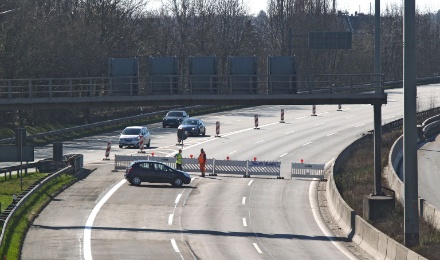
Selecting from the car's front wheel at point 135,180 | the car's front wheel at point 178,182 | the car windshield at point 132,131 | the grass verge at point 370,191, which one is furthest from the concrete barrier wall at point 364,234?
the car windshield at point 132,131

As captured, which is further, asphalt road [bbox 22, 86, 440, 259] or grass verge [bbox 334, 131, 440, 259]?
asphalt road [bbox 22, 86, 440, 259]

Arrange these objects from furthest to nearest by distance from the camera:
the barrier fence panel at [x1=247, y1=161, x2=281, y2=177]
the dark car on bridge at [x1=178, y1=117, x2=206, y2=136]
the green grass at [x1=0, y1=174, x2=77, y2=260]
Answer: the dark car on bridge at [x1=178, y1=117, x2=206, y2=136] → the barrier fence panel at [x1=247, y1=161, x2=281, y2=177] → the green grass at [x1=0, y1=174, x2=77, y2=260]

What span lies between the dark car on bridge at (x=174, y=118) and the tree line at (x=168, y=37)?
25.2 ft

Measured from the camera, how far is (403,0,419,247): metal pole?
32.5m

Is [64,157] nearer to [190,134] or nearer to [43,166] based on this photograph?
[43,166]

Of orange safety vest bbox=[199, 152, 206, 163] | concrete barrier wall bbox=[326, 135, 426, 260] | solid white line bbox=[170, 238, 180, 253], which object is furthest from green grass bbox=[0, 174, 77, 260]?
concrete barrier wall bbox=[326, 135, 426, 260]

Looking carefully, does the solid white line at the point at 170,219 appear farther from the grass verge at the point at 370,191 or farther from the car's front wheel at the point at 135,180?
the car's front wheel at the point at 135,180

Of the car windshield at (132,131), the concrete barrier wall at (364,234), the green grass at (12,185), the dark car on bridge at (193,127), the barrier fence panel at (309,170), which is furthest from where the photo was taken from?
the dark car on bridge at (193,127)

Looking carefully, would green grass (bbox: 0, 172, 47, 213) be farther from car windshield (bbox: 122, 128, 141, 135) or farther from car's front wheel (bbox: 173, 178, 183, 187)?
car windshield (bbox: 122, 128, 141, 135)

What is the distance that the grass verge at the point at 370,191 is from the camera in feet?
113

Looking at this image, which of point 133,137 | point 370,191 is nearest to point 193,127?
point 133,137

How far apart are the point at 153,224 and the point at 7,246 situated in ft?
26.7

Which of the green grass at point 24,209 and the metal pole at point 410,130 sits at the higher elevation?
the metal pole at point 410,130

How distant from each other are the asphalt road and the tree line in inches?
495
